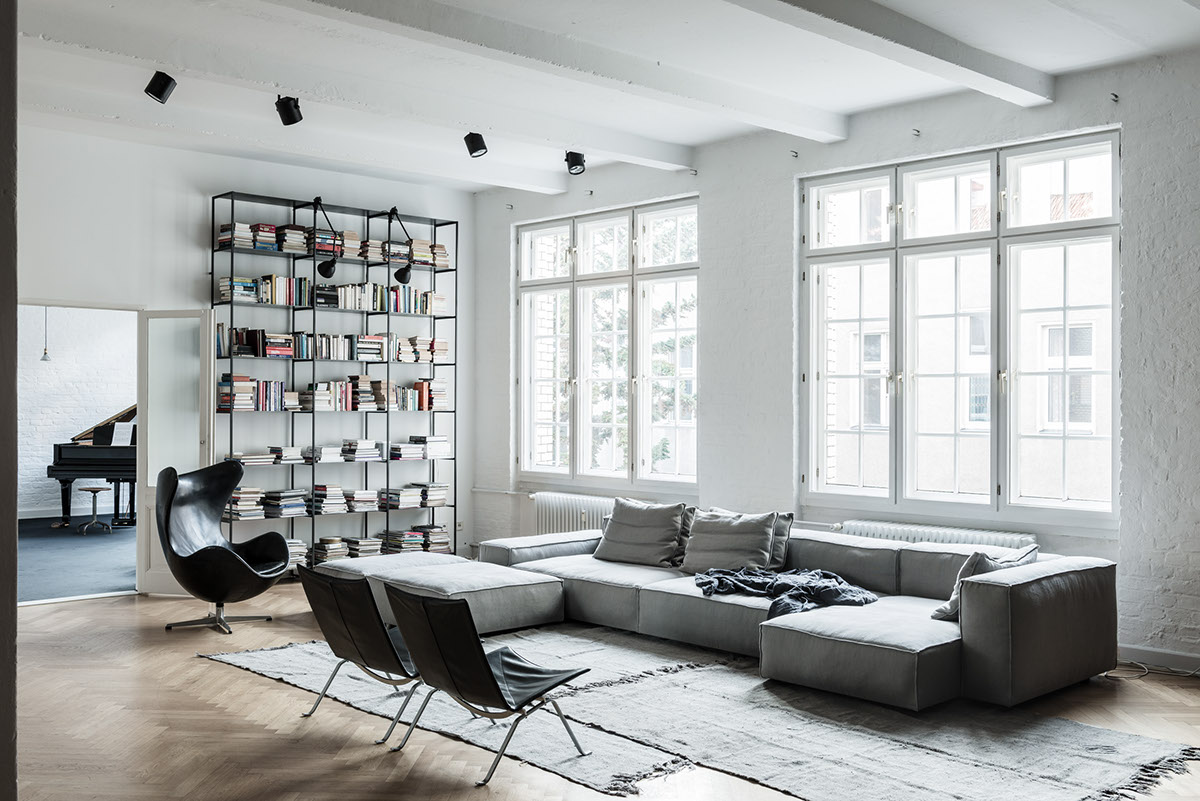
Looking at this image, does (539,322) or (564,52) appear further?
(539,322)

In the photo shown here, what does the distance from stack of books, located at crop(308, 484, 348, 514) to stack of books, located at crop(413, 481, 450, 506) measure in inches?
32.1

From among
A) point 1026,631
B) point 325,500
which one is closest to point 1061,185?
point 1026,631

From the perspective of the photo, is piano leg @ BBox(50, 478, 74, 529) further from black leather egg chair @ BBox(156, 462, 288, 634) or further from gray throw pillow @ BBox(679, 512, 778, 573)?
gray throw pillow @ BBox(679, 512, 778, 573)

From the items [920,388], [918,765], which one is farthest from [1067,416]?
[918,765]

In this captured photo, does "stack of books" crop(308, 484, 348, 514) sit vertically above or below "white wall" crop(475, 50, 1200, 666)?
below

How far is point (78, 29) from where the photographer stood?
218 inches

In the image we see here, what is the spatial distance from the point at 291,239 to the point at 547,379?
2.52 meters

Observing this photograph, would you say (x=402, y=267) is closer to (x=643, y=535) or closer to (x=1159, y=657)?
(x=643, y=535)

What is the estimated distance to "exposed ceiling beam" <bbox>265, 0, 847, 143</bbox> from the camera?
507cm

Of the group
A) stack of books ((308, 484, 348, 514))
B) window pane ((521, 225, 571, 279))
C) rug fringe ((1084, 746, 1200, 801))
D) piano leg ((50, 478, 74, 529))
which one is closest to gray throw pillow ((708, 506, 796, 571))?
rug fringe ((1084, 746, 1200, 801))

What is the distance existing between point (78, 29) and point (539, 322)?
16.5ft

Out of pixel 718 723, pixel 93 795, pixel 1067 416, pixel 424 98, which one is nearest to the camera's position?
pixel 93 795

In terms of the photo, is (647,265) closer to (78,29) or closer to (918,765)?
(78,29)

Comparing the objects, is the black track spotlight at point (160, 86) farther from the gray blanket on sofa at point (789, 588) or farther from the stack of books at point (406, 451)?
the gray blanket on sofa at point (789, 588)
